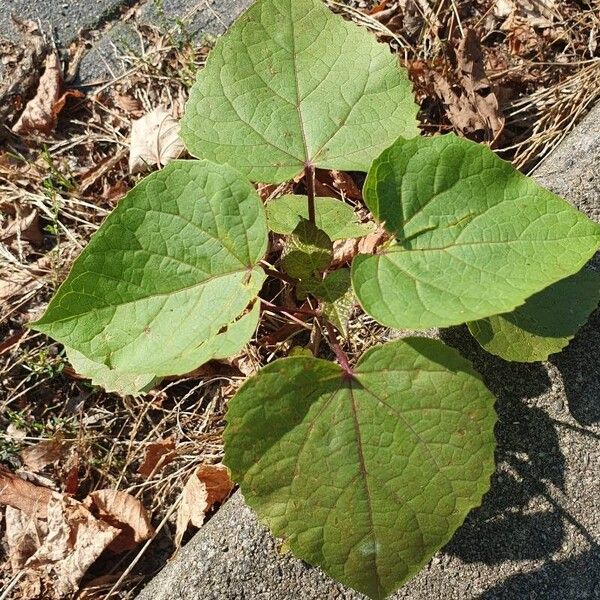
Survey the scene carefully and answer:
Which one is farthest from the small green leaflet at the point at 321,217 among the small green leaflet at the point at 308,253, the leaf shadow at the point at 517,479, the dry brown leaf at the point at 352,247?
the leaf shadow at the point at 517,479

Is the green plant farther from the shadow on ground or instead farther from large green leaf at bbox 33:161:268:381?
the shadow on ground

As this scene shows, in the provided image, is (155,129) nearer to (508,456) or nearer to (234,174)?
(234,174)

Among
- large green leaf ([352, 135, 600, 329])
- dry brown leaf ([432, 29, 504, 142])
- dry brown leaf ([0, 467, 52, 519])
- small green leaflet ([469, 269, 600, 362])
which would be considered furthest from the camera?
dry brown leaf ([432, 29, 504, 142])

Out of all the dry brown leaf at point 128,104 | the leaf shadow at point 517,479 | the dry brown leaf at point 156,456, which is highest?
the dry brown leaf at point 128,104

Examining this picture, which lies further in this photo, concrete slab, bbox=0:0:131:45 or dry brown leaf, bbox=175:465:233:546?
concrete slab, bbox=0:0:131:45

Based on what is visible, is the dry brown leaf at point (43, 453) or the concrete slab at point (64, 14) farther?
the concrete slab at point (64, 14)

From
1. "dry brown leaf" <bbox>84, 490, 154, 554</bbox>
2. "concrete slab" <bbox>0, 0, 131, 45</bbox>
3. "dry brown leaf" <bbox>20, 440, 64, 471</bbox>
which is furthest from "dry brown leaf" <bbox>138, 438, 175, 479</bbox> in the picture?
"concrete slab" <bbox>0, 0, 131, 45</bbox>

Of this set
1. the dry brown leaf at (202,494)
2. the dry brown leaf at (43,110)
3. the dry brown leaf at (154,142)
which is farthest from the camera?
the dry brown leaf at (43,110)

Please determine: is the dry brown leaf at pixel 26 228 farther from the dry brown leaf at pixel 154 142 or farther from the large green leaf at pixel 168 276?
the large green leaf at pixel 168 276
